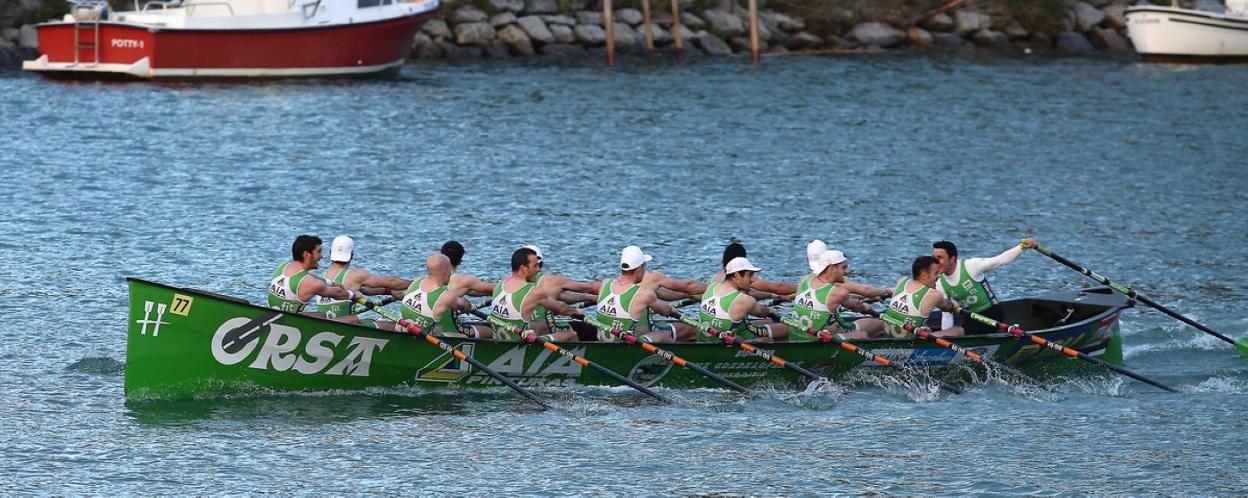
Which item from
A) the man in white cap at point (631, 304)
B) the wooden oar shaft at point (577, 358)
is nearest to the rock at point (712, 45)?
the man in white cap at point (631, 304)

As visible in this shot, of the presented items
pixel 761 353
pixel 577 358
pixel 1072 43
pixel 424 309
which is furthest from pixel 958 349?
pixel 1072 43

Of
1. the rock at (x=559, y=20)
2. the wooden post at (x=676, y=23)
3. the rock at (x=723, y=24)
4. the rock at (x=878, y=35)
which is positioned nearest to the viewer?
the wooden post at (x=676, y=23)

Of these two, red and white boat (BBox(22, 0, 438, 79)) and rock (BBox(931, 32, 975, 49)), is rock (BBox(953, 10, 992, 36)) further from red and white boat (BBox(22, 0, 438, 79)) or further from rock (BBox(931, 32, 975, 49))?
red and white boat (BBox(22, 0, 438, 79))

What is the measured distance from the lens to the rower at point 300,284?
19688 millimetres

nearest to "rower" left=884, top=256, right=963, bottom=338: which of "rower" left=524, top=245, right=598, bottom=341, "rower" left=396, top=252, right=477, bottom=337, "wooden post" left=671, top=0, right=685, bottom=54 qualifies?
"rower" left=524, top=245, right=598, bottom=341

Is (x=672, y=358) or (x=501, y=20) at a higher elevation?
(x=501, y=20)

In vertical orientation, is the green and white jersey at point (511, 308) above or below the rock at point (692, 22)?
below

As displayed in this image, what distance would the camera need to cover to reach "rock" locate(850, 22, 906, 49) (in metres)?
57.2

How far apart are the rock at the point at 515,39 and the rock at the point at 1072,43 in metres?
17.6

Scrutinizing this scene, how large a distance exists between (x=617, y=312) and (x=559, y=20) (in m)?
36.0

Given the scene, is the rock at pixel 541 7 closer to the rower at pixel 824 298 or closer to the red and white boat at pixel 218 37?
the red and white boat at pixel 218 37

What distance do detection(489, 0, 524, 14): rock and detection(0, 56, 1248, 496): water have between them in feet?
10.6

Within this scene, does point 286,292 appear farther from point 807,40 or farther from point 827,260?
point 807,40

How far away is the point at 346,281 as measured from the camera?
20609 millimetres
